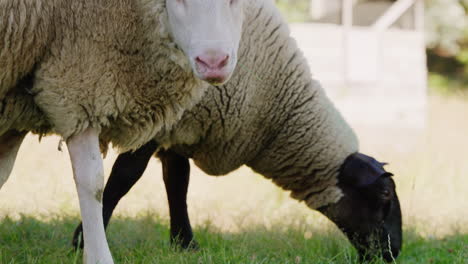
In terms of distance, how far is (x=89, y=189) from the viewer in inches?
136

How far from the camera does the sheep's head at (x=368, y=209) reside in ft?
15.8

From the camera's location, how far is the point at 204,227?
17.4ft

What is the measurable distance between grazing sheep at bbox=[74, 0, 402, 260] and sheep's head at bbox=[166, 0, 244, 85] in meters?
1.24

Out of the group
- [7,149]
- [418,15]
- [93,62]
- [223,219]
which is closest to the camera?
[93,62]

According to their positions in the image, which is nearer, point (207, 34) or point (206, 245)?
point (207, 34)

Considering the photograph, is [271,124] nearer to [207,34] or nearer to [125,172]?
[125,172]

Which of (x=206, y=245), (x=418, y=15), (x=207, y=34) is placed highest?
(x=207, y=34)

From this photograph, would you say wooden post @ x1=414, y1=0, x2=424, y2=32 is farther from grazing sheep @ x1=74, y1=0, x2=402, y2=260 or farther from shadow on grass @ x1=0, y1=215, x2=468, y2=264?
grazing sheep @ x1=74, y1=0, x2=402, y2=260

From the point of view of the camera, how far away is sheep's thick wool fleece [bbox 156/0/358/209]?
4.57 m

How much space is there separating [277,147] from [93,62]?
1936 mm

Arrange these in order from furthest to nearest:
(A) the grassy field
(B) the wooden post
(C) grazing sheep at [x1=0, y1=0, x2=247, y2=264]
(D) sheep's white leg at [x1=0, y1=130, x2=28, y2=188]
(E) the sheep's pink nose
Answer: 1. (B) the wooden post
2. (A) the grassy field
3. (D) sheep's white leg at [x1=0, y1=130, x2=28, y2=188]
4. (C) grazing sheep at [x1=0, y1=0, x2=247, y2=264]
5. (E) the sheep's pink nose

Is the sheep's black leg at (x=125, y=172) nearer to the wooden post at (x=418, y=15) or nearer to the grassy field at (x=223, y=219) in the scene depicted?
the grassy field at (x=223, y=219)

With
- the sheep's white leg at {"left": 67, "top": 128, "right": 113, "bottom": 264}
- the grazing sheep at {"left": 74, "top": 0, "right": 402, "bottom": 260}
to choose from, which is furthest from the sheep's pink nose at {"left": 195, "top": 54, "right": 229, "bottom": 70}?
the grazing sheep at {"left": 74, "top": 0, "right": 402, "bottom": 260}

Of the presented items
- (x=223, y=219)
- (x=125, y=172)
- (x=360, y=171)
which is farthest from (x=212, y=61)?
(x=223, y=219)
